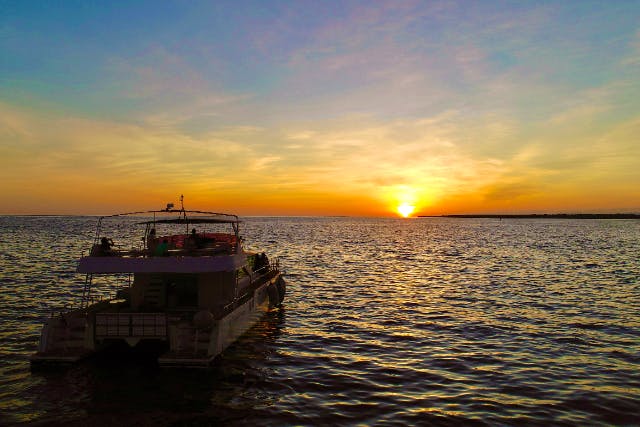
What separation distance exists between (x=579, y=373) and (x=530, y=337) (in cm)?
457

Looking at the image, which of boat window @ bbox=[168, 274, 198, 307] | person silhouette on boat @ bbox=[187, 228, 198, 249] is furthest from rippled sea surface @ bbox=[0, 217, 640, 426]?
person silhouette on boat @ bbox=[187, 228, 198, 249]

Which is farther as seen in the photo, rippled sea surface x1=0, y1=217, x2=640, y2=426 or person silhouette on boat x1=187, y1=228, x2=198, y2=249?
person silhouette on boat x1=187, y1=228, x2=198, y2=249

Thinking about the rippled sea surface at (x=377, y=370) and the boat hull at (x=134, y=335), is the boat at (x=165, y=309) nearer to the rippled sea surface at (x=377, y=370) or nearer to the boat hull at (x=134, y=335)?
the boat hull at (x=134, y=335)

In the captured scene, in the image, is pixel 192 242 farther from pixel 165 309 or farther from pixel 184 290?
pixel 165 309

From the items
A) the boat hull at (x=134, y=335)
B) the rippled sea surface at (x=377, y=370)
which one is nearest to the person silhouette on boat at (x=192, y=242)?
the boat hull at (x=134, y=335)

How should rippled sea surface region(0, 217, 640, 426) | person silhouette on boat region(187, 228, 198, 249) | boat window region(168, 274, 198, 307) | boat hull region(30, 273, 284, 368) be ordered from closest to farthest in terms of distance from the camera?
rippled sea surface region(0, 217, 640, 426) < boat hull region(30, 273, 284, 368) < person silhouette on boat region(187, 228, 198, 249) < boat window region(168, 274, 198, 307)

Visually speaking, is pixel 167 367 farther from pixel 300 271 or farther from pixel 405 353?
pixel 300 271

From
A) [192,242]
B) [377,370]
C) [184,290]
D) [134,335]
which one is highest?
[192,242]

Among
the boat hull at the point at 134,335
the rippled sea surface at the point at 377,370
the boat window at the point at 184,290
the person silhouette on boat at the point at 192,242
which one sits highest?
the person silhouette on boat at the point at 192,242

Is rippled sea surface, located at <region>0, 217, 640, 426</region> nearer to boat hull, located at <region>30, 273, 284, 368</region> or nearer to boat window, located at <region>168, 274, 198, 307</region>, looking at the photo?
boat hull, located at <region>30, 273, 284, 368</region>

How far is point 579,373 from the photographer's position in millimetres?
15516

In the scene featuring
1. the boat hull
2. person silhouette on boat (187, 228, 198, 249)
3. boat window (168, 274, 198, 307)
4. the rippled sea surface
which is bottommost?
the rippled sea surface

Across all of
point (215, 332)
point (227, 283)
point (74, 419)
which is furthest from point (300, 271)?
point (74, 419)

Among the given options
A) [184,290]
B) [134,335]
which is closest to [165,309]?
[184,290]
